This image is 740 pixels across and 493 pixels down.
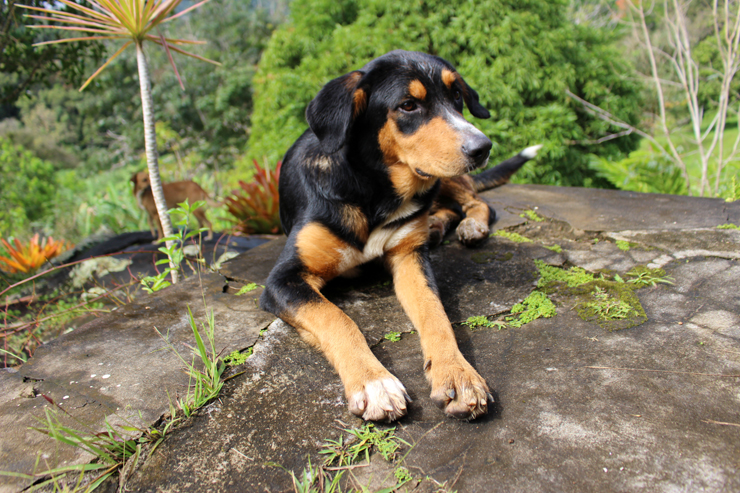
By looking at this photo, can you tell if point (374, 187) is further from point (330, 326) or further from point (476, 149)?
point (330, 326)

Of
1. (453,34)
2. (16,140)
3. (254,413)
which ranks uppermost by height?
(16,140)

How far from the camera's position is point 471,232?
130 inches

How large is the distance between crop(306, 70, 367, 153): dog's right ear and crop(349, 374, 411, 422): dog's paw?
4.39 feet

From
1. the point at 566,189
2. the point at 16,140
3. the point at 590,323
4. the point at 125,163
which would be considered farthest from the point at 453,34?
the point at 16,140

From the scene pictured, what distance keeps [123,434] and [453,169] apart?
1895 mm

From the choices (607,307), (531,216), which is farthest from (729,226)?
(607,307)

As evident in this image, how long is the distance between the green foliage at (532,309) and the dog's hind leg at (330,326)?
0.88 meters

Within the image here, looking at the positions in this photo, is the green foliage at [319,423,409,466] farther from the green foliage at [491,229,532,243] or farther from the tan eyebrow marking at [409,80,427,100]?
the green foliage at [491,229,532,243]

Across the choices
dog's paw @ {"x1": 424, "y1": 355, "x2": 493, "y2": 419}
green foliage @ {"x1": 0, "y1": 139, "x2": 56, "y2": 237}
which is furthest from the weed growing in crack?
green foliage @ {"x1": 0, "y1": 139, "x2": 56, "y2": 237}

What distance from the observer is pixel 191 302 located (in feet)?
9.07

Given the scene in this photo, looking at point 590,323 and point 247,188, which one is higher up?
point 247,188

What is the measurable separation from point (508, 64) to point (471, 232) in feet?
11.4

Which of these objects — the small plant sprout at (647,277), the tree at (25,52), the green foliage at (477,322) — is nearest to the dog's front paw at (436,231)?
the green foliage at (477,322)

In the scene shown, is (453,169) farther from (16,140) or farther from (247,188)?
(16,140)
